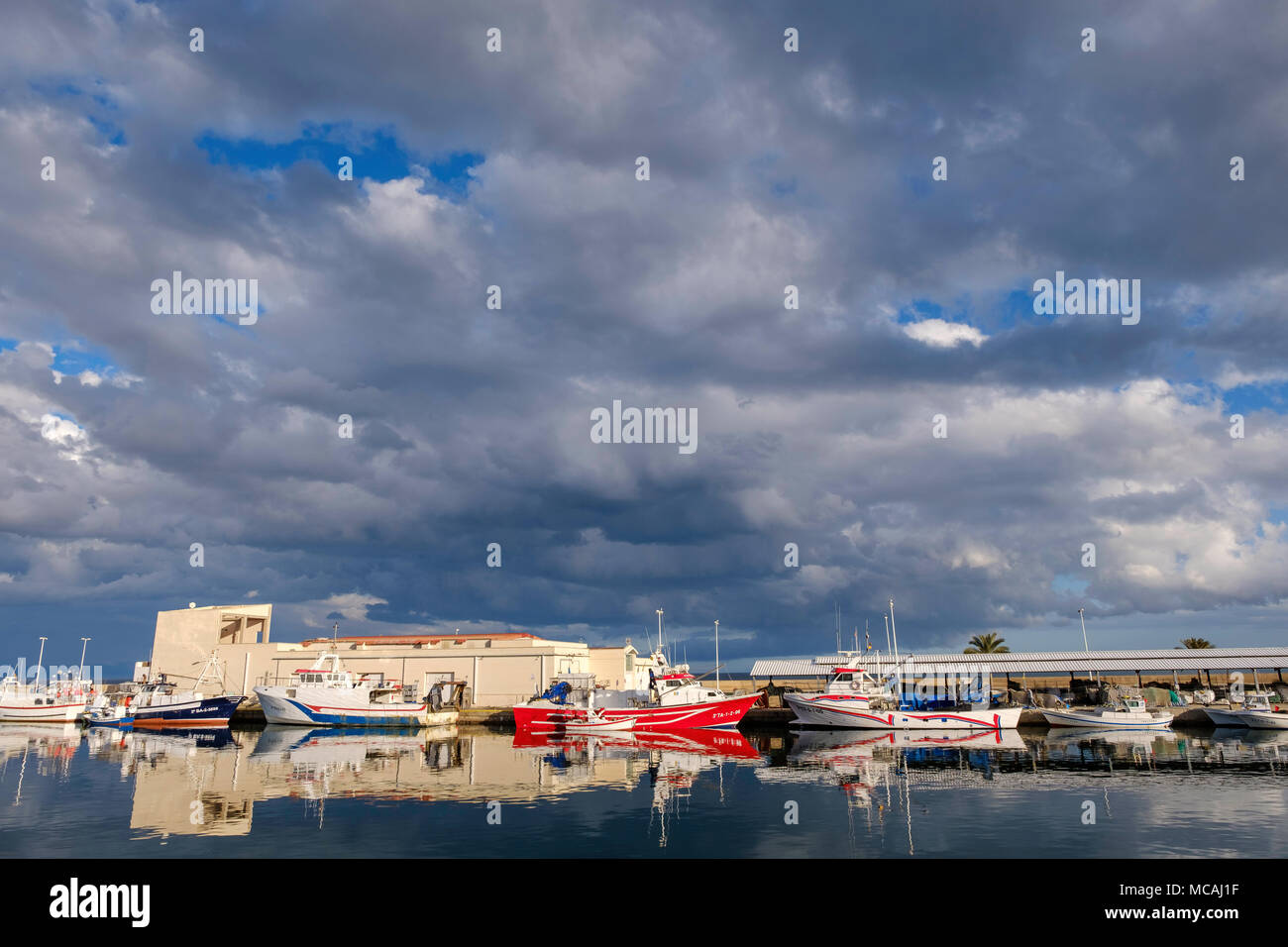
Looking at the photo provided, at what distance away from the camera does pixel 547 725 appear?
68750 mm

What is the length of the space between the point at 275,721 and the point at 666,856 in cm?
6865

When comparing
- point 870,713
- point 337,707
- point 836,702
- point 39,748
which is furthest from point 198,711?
point 870,713

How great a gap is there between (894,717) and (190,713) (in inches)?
2636

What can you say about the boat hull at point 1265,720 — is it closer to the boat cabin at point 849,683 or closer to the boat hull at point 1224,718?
the boat hull at point 1224,718

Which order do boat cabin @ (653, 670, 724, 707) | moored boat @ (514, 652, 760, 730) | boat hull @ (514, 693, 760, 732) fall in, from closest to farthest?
boat hull @ (514, 693, 760, 732)
moored boat @ (514, 652, 760, 730)
boat cabin @ (653, 670, 724, 707)

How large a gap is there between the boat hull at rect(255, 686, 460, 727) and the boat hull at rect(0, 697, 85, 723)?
22.9 metres

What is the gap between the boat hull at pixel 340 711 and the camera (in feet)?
238

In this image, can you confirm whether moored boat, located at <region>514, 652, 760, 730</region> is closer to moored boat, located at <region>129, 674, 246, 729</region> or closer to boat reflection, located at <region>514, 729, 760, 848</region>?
boat reflection, located at <region>514, 729, 760, 848</region>

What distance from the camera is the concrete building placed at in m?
83.1

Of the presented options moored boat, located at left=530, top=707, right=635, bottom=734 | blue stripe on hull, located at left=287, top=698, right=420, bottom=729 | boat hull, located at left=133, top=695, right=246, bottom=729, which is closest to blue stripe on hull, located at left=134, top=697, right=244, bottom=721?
boat hull, located at left=133, top=695, right=246, bottom=729

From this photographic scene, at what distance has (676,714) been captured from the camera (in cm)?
6612

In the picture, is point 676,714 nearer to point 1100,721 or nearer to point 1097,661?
point 1100,721

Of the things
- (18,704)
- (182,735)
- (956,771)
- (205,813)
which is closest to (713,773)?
(956,771)
